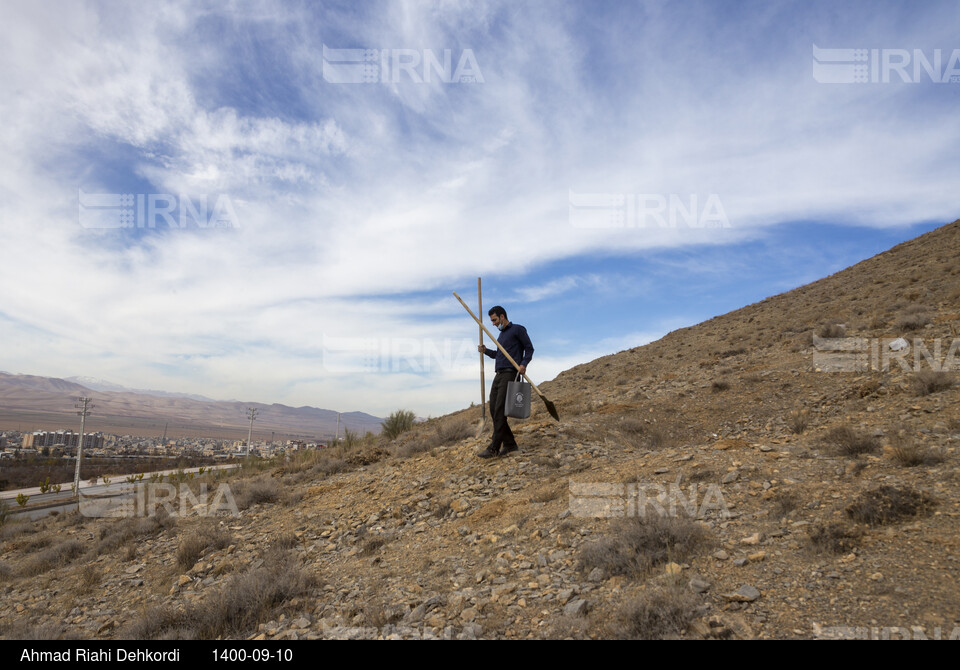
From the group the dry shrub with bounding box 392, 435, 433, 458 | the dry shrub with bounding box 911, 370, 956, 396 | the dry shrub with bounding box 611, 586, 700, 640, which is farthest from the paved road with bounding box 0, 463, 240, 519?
the dry shrub with bounding box 911, 370, 956, 396

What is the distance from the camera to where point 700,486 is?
5789 mm

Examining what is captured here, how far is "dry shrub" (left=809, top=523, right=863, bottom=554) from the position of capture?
3.97 m

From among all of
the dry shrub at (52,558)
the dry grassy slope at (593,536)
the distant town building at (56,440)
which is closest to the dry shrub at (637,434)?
the dry grassy slope at (593,536)

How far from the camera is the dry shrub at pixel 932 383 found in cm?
753

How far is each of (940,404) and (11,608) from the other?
525 inches

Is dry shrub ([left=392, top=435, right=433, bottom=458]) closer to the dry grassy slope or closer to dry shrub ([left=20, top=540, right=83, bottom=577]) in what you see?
the dry grassy slope

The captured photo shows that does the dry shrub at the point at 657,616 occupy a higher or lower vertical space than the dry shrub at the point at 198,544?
higher

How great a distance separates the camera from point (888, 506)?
4.36 metres

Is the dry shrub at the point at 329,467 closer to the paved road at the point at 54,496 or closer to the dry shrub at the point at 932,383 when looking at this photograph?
the dry shrub at the point at 932,383

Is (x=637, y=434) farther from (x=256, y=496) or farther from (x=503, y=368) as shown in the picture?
(x=256, y=496)

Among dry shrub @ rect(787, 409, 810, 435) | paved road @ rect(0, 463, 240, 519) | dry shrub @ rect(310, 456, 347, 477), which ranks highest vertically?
dry shrub @ rect(787, 409, 810, 435)

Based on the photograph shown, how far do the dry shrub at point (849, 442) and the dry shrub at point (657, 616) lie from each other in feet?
12.5

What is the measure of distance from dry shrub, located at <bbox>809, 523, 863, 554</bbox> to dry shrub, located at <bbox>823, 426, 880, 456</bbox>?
225cm
